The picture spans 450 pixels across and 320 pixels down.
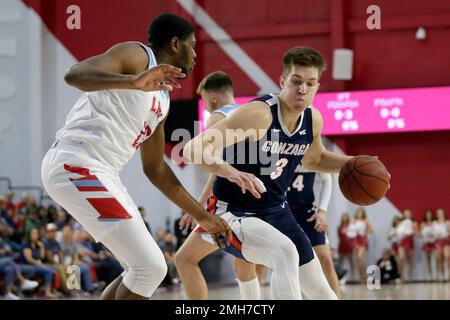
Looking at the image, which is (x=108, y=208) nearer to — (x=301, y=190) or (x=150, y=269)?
(x=150, y=269)

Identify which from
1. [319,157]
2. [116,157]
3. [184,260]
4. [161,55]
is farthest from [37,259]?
[161,55]

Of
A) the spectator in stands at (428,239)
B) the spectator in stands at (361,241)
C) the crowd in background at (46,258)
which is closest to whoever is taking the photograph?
the crowd in background at (46,258)

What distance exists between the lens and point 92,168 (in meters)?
3.92

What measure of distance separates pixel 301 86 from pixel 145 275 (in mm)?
1617

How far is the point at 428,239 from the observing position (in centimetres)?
1545

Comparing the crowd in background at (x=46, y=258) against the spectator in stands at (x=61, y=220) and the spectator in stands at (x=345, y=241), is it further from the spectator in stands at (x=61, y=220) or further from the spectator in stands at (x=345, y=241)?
the spectator in stands at (x=345, y=241)

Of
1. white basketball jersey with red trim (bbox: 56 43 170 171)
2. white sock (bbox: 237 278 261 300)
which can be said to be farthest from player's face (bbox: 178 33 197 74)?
white sock (bbox: 237 278 261 300)

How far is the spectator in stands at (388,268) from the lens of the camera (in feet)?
50.1

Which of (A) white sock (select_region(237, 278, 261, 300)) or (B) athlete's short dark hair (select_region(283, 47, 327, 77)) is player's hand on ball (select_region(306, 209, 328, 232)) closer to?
(A) white sock (select_region(237, 278, 261, 300))

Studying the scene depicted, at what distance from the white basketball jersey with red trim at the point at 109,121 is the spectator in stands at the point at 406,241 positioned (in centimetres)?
1225

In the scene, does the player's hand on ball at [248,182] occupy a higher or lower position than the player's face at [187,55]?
lower

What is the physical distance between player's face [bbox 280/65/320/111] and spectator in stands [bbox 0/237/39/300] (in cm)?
726

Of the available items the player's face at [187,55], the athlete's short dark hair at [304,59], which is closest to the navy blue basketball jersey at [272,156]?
the athlete's short dark hair at [304,59]

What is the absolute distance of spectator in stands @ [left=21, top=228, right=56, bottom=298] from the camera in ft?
38.7
